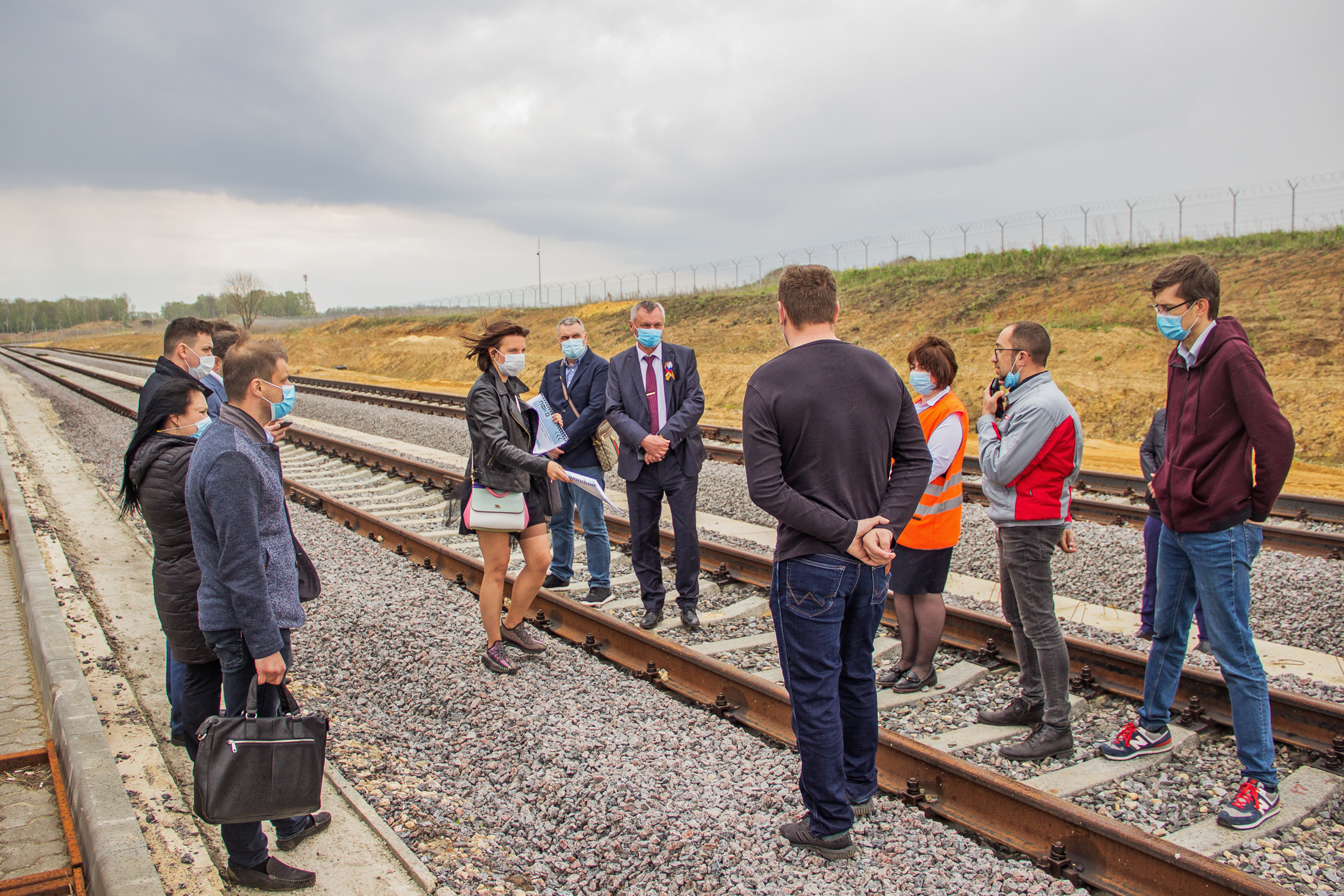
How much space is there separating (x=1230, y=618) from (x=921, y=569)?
5.06 feet

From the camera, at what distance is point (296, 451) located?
14.7 metres

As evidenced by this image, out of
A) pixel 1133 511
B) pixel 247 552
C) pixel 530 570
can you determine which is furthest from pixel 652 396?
pixel 1133 511

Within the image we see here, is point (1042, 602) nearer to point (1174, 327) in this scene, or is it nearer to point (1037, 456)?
point (1037, 456)

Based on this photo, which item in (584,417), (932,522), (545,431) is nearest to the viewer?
(932,522)

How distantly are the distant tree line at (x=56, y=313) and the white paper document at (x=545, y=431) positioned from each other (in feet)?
557

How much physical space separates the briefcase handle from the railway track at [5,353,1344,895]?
7.43 ft

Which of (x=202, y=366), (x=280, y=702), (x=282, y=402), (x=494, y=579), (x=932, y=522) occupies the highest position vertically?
(x=202, y=366)

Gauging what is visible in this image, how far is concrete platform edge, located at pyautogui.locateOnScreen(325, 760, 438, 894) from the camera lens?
3.31 m

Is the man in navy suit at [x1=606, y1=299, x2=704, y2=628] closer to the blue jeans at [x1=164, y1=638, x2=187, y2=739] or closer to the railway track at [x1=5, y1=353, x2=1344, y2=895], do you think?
the railway track at [x1=5, y1=353, x2=1344, y2=895]

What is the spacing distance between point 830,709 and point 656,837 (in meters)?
0.91

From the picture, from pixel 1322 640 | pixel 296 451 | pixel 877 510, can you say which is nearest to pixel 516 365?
pixel 877 510

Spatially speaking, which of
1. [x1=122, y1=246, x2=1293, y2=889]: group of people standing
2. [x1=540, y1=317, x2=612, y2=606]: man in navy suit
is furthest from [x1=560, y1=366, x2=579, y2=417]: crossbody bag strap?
[x1=122, y1=246, x2=1293, y2=889]: group of people standing

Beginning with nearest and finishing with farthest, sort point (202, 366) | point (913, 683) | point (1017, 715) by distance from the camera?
point (1017, 715), point (913, 683), point (202, 366)

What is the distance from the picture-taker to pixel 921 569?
193 inches
